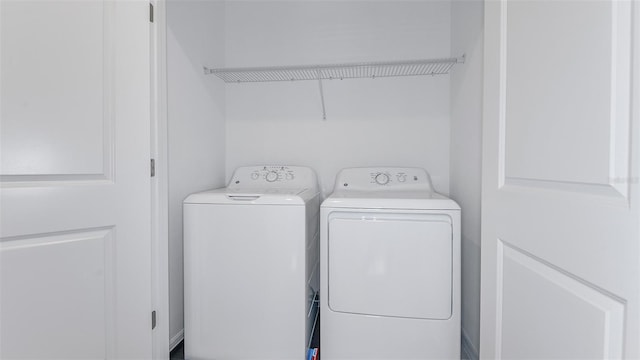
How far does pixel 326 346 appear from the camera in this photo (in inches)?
55.1

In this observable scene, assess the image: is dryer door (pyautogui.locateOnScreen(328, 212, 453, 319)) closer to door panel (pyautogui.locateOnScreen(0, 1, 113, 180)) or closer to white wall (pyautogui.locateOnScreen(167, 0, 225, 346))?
white wall (pyautogui.locateOnScreen(167, 0, 225, 346))

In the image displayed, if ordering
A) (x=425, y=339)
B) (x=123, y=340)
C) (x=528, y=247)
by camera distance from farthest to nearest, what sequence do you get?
(x=425, y=339) < (x=123, y=340) < (x=528, y=247)

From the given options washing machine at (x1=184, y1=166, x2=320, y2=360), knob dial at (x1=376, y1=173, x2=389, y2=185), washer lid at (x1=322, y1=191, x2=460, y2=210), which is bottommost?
washing machine at (x1=184, y1=166, x2=320, y2=360)

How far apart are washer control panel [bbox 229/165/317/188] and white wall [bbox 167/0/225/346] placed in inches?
8.6

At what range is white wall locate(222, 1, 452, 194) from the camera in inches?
76.6

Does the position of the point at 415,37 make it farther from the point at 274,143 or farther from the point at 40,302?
the point at 40,302

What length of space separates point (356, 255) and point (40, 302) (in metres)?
1.31

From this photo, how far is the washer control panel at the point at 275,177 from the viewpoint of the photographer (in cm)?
194

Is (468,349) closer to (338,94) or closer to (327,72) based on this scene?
(338,94)

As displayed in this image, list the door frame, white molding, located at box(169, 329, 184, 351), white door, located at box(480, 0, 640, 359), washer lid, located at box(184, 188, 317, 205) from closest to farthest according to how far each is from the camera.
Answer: white door, located at box(480, 0, 640, 359)
the door frame
washer lid, located at box(184, 188, 317, 205)
white molding, located at box(169, 329, 184, 351)

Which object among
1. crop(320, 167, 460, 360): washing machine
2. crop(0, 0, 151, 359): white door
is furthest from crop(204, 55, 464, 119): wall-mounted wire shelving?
crop(320, 167, 460, 360): washing machine

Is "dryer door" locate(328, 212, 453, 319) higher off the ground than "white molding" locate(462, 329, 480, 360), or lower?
higher

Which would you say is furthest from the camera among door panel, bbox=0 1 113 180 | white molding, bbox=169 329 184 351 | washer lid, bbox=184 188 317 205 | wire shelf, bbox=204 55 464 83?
wire shelf, bbox=204 55 464 83

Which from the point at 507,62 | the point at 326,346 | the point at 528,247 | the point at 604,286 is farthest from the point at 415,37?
the point at 326,346
